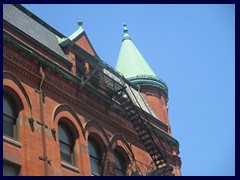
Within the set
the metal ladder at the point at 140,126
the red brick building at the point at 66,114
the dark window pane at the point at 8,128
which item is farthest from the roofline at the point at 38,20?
the dark window pane at the point at 8,128

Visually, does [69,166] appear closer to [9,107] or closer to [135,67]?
[9,107]

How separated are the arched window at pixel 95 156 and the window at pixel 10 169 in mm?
5242

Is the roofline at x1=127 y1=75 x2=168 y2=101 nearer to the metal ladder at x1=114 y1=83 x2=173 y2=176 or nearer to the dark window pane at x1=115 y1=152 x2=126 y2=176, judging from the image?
the metal ladder at x1=114 y1=83 x2=173 y2=176

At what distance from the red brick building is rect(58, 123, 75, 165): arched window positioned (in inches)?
1.8

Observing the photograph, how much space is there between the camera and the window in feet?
60.5

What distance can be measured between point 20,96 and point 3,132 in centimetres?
187

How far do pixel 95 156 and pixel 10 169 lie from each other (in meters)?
6.25

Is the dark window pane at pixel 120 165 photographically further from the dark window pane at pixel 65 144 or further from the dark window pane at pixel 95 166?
the dark window pane at pixel 65 144

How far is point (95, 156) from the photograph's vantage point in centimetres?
2420

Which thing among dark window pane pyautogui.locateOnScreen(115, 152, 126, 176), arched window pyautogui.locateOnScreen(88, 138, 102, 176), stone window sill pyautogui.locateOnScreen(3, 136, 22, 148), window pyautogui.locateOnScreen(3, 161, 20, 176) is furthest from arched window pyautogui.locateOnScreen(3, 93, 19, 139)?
dark window pane pyautogui.locateOnScreen(115, 152, 126, 176)

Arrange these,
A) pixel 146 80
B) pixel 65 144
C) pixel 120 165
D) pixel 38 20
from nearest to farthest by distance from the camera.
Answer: pixel 65 144
pixel 120 165
pixel 38 20
pixel 146 80

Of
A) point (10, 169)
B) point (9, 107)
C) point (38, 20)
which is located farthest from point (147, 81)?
point (10, 169)

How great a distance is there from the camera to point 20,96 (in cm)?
2062
